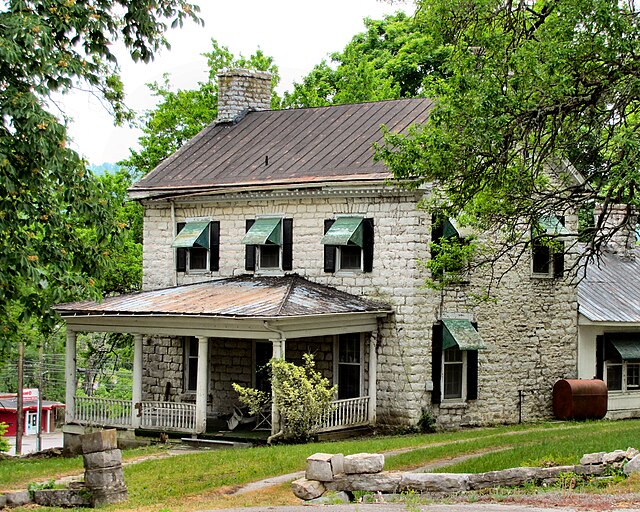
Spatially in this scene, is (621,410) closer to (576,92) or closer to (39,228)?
(576,92)

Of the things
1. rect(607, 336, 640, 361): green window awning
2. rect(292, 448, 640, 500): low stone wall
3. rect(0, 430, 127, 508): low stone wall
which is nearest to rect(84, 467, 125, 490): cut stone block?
rect(0, 430, 127, 508): low stone wall

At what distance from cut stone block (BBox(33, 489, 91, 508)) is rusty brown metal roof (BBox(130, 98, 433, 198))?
1191 cm

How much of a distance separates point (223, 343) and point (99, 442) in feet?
41.9

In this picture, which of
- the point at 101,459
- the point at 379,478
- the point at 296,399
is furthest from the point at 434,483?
the point at 296,399

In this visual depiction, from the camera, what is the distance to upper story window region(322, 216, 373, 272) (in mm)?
26531

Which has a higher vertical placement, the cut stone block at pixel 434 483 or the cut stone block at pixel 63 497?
the cut stone block at pixel 434 483

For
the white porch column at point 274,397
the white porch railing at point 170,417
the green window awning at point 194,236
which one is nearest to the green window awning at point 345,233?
the white porch column at point 274,397

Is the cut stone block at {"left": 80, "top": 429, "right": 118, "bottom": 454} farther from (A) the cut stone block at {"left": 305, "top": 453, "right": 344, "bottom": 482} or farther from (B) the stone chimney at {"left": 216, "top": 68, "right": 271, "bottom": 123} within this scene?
(B) the stone chimney at {"left": 216, "top": 68, "right": 271, "bottom": 123}

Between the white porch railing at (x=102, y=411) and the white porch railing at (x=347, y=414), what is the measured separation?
5.03m

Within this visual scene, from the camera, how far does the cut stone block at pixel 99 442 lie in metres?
16.5

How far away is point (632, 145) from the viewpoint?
56.7ft

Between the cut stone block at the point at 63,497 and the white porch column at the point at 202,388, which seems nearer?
the cut stone block at the point at 63,497

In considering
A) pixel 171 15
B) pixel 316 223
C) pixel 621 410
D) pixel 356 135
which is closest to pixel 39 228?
pixel 171 15

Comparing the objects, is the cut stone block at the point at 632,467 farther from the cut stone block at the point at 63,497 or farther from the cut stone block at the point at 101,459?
the cut stone block at the point at 63,497
